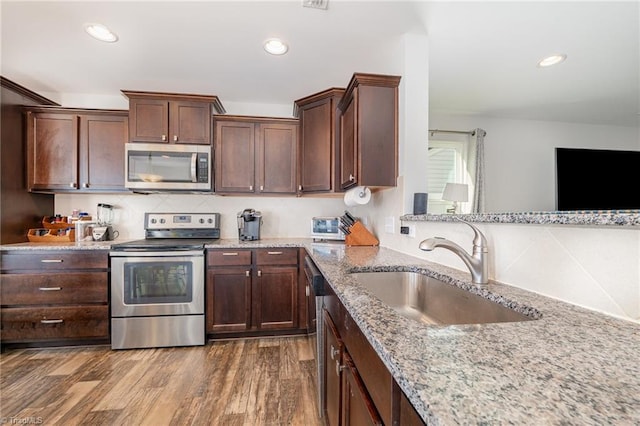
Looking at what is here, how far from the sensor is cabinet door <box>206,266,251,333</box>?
2271 millimetres

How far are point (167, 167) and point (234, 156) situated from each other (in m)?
0.61

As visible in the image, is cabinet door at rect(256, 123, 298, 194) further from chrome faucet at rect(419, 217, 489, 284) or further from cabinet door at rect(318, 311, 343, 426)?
chrome faucet at rect(419, 217, 489, 284)

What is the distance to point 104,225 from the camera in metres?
2.60

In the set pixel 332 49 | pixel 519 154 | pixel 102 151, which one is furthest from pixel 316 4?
pixel 519 154

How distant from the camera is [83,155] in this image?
2426 millimetres

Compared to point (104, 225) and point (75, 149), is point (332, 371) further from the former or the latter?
point (75, 149)

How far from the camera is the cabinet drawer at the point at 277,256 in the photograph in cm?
236

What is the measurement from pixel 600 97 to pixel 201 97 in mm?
3728

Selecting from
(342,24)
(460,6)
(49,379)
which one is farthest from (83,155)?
(460,6)

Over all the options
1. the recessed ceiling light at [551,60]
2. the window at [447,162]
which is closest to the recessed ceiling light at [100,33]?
the window at [447,162]

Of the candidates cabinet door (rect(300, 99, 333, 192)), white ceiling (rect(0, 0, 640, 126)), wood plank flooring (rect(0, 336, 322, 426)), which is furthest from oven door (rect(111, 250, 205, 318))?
white ceiling (rect(0, 0, 640, 126))

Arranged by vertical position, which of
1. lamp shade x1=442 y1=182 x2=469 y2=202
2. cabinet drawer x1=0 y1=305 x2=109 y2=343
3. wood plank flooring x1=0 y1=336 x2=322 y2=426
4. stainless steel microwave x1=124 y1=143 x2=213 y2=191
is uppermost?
stainless steel microwave x1=124 y1=143 x2=213 y2=191

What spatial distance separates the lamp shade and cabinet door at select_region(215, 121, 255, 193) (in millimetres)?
1935

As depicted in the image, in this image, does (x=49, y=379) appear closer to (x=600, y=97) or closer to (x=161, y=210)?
(x=161, y=210)
